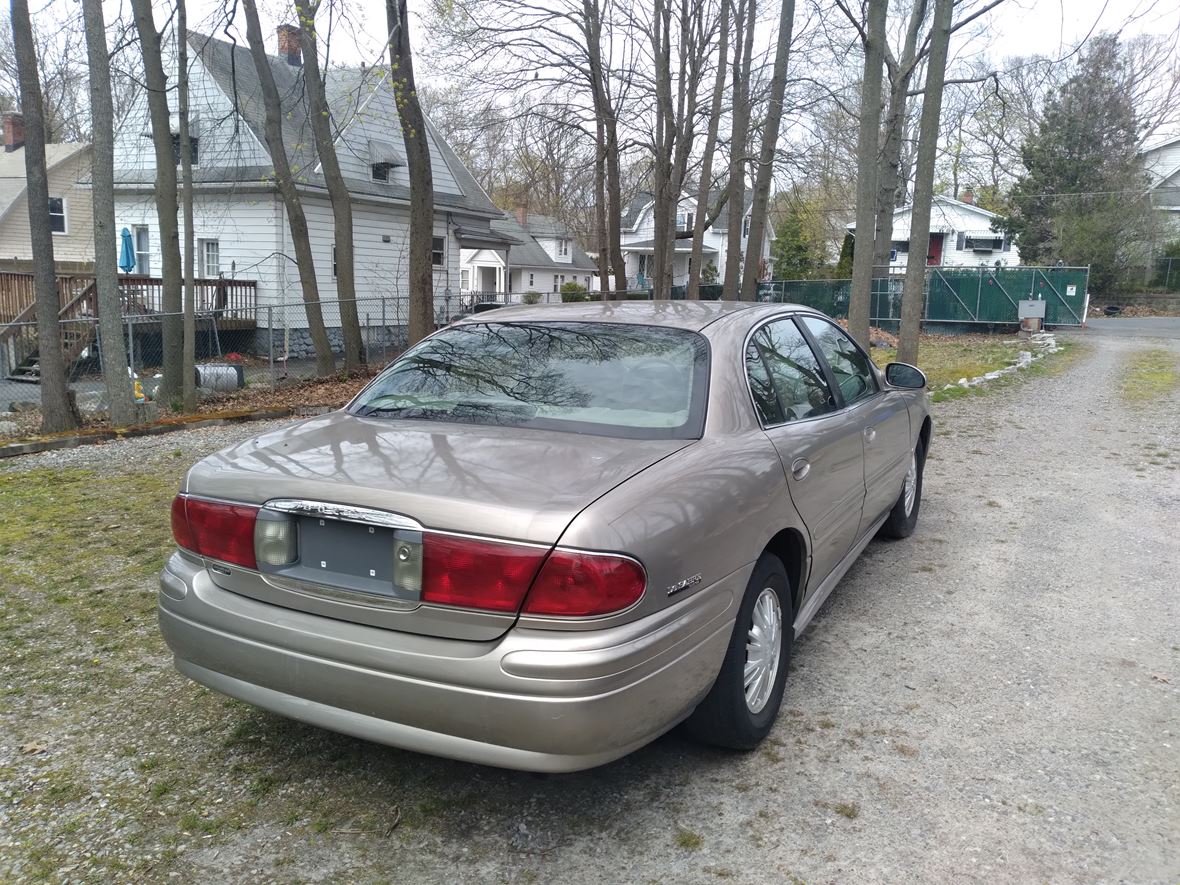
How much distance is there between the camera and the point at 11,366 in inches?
681

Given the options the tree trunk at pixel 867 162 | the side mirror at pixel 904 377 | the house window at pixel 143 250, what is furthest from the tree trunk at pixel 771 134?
the house window at pixel 143 250

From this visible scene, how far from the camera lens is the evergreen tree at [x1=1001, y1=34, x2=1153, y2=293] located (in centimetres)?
3838

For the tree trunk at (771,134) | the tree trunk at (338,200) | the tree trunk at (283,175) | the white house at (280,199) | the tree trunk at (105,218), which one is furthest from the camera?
the white house at (280,199)

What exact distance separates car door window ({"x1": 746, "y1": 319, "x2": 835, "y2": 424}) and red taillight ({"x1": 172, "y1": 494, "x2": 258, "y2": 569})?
189 centimetres

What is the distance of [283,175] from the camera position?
1540cm

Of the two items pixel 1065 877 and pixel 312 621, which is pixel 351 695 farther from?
pixel 1065 877

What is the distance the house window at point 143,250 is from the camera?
2564 cm

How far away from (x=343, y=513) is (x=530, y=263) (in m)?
49.0

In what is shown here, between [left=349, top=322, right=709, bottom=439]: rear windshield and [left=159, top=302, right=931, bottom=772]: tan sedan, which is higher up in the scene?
[left=349, top=322, right=709, bottom=439]: rear windshield

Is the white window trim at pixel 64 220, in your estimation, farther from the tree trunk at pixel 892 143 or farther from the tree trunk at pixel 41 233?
the tree trunk at pixel 892 143

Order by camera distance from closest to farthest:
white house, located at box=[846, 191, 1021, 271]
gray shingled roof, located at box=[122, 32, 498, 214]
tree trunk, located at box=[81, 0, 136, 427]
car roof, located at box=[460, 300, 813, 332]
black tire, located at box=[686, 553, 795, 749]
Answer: black tire, located at box=[686, 553, 795, 749] → car roof, located at box=[460, 300, 813, 332] → tree trunk, located at box=[81, 0, 136, 427] → gray shingled roof, located at box=[122, 32, 498, 214] → white house, located at box=[846, 191, 1021, 271]

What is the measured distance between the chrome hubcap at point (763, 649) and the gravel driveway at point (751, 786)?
209 millimetres

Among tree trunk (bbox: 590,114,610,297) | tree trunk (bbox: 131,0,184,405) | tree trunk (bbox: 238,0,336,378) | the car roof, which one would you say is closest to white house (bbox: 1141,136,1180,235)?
tree trunk (bbox: 590,114,610,297)

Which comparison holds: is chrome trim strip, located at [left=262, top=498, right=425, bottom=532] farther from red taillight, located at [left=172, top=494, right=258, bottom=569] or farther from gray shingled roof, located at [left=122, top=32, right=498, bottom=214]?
gray shingled roof, located at [left=122, top=32, right=498, bottom=214]
